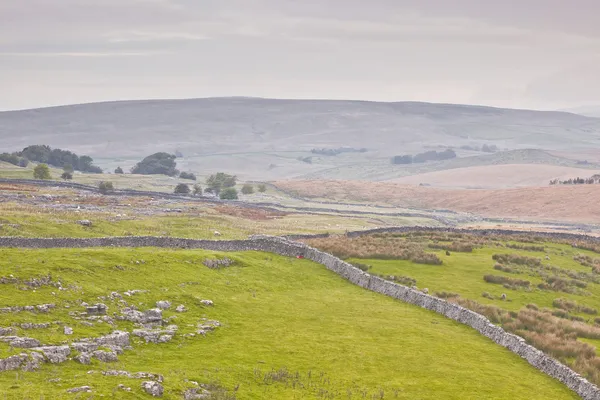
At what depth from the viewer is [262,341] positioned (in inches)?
1348

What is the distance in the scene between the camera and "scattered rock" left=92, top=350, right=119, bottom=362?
1087 inches

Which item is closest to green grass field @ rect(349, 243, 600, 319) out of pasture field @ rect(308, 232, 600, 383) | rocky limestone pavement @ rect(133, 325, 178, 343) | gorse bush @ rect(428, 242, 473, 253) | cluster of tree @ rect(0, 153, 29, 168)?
pasture field @ rect(308, 232, 600, 383)

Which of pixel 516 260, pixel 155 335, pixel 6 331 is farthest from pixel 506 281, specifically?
pixel 6 331

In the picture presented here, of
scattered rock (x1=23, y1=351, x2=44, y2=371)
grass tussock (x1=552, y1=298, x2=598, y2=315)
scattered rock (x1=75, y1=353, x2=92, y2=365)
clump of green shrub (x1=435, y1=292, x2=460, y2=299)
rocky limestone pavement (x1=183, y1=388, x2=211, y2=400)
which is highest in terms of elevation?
scattered rock (x1=23, y1=351, x2=44, y2=371)

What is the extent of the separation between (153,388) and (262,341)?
10.2 metres

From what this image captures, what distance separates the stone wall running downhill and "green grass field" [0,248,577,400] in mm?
652

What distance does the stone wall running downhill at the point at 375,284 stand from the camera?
33219 mm

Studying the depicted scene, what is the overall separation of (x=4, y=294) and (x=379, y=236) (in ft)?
168

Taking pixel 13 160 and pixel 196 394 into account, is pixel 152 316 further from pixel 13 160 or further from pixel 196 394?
pixel 13 160

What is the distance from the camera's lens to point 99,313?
33188 millimetres

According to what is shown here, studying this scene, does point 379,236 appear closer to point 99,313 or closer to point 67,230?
point 67,230

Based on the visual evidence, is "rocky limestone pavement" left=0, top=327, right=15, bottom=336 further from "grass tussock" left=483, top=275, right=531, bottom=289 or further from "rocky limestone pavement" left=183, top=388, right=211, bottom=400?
"grass tussock" left=483, top=275, right=531, bottom=289

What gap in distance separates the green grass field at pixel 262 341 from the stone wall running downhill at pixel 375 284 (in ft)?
2.14

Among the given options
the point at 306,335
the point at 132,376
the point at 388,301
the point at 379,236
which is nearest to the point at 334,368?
the point at 306,335
